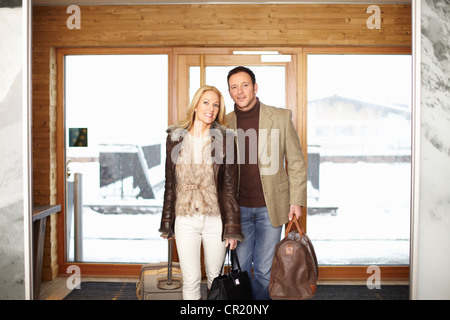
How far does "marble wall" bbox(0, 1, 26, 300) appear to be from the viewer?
85.3 inches

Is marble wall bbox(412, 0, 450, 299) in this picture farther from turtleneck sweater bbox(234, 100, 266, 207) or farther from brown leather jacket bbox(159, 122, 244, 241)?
brown leather jacket bbox(159, 122, 244, 241)

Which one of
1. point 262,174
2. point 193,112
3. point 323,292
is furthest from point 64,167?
point 323,292

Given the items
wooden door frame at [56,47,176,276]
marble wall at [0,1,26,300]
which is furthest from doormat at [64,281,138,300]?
marble wall at [0,1,26,300]

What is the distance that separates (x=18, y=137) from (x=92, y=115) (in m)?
1.70

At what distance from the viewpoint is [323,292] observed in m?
3.45

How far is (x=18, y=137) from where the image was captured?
2.18 meters

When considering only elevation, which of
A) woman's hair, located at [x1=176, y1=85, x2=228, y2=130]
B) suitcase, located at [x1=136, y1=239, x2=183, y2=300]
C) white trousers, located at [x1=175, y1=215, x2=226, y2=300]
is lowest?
suitcase, located at [x1=136, y1=239, x2=183, y2=300]

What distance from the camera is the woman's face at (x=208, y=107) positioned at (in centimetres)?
223

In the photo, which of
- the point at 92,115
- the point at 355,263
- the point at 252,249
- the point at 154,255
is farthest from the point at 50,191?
the point at 355,263

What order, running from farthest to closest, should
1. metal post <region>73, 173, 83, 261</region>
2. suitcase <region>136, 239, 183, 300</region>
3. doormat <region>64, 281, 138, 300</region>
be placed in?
metal post <region>73, 173, 83, 261</region>, doormat <region>64, 281, 138, 300</region>, suitcase <region>136, 239, 183, 300</region>

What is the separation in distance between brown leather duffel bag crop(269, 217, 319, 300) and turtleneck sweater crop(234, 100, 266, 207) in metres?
0.31

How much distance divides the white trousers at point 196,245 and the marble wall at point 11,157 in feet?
2.96

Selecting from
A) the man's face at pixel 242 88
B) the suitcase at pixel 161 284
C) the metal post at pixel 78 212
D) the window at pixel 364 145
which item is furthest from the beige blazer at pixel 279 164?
the metal post at pixel 78 212

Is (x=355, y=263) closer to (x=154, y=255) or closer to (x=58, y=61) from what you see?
(x=154, y=255)
